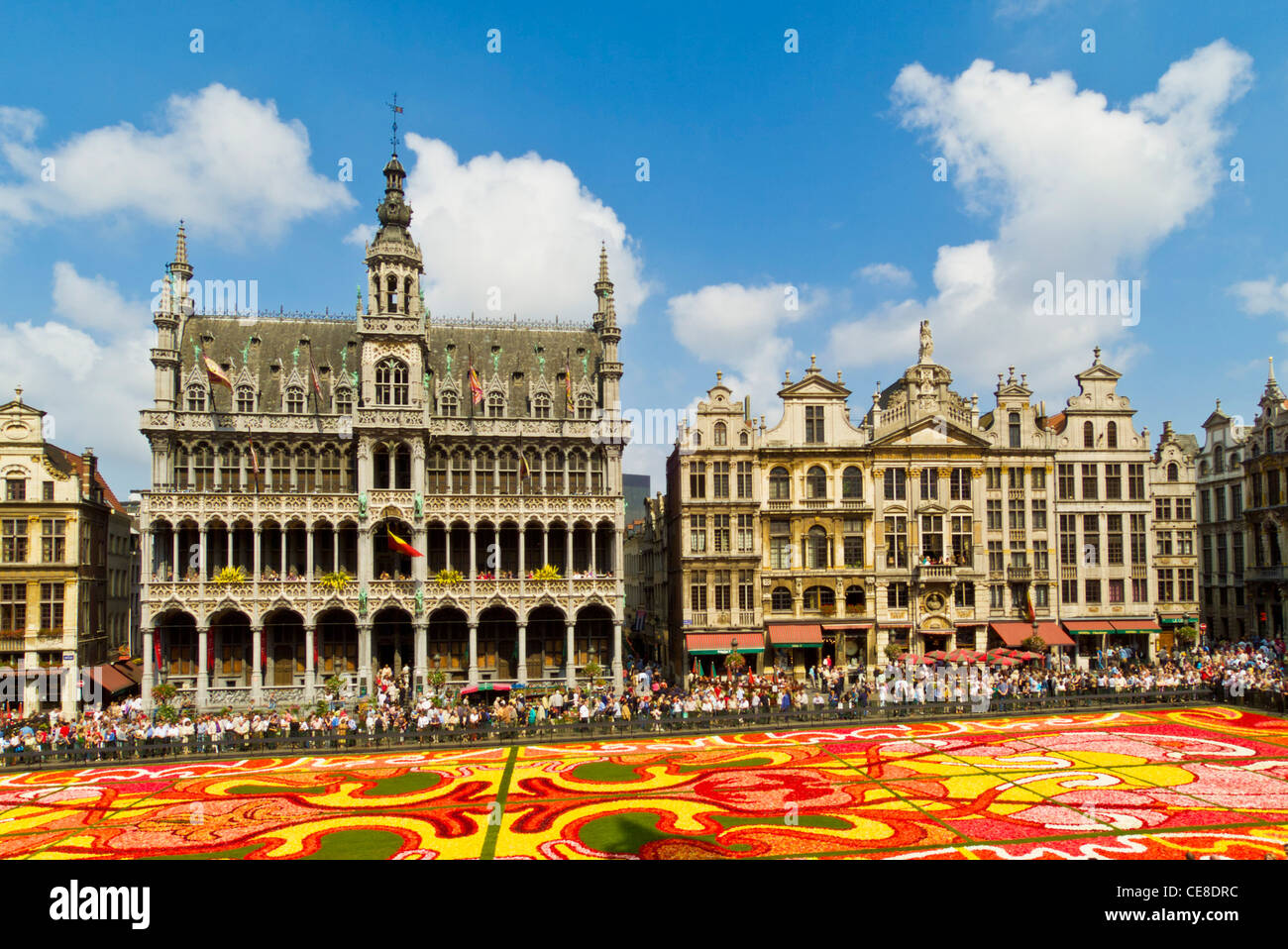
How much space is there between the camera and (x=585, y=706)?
145ft

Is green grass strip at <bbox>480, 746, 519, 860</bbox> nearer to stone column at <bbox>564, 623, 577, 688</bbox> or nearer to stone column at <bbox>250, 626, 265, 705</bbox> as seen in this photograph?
stone column at <bbox>564, 623, 577, 688</bbox>

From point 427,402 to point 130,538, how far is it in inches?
1304

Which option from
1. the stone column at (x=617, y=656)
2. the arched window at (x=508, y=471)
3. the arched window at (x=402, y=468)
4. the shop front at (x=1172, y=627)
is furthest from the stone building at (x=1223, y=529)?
the arched window at (x=402, y=468)

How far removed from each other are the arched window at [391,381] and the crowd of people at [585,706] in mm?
17424

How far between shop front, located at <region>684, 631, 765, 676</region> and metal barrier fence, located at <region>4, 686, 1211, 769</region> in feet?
50.1

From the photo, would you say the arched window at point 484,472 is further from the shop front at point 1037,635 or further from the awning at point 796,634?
the shop front at point 1037,635

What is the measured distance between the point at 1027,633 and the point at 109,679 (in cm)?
6300

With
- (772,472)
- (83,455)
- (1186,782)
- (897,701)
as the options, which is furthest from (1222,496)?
(83,455)

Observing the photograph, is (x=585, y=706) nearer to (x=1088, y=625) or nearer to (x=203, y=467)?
(x=203, y=467)

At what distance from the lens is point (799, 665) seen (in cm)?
6269

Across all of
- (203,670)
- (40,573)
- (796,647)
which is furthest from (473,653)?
(40,573)

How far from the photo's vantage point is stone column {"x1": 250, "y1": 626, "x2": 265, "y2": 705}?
181 ft

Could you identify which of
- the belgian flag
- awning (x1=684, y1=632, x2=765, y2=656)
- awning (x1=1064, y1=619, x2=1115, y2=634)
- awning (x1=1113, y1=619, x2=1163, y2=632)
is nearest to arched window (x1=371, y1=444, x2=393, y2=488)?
the belgian flag

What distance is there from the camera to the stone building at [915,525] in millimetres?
63344
